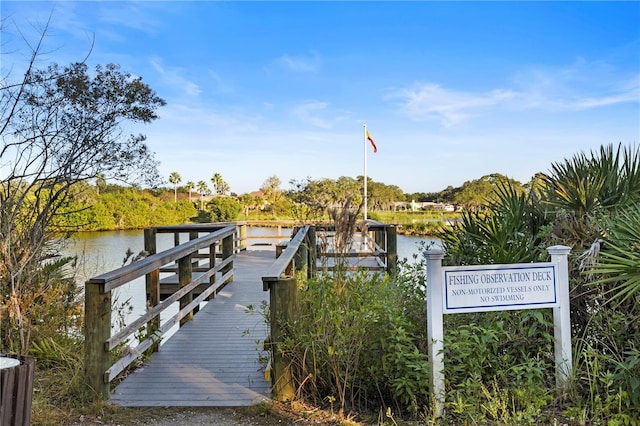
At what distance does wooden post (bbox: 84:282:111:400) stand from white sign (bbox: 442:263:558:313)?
2.35 metres

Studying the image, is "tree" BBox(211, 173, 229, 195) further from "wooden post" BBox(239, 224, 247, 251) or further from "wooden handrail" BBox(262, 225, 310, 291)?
"wooden handrail" BBox(262, 225, 310, 291)

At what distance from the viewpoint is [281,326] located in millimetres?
3176

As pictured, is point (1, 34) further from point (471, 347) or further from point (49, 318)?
point (471, 347)

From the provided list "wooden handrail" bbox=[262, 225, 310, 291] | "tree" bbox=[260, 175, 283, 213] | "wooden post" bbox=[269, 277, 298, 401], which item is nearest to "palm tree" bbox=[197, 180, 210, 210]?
"tree" bbox=[260, 175, 283, 213]

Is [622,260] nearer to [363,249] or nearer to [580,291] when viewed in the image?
[580,291]

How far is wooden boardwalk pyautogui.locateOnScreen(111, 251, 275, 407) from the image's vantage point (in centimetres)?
327

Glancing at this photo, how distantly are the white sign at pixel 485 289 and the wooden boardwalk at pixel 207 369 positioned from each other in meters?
1.45

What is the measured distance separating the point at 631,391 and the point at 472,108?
1525 centimetres

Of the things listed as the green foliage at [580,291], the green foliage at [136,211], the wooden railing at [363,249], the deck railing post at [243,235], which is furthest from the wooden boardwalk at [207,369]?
Result: the green foliage at [136,211]

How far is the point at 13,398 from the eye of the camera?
2.10 metres

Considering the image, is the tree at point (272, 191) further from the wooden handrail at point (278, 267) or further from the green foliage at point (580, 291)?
the green foliage at point (580, 291)

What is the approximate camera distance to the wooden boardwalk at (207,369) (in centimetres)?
327

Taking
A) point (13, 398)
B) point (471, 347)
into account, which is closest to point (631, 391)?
point (471, 347)

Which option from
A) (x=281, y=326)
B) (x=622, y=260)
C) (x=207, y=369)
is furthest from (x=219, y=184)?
(x=622, y=260)
